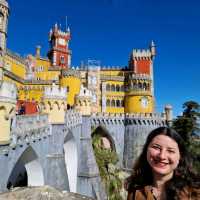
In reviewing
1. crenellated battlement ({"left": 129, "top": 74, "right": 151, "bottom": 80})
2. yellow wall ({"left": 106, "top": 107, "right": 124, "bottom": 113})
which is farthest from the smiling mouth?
yellow wall ({"left": 106, "top": 107, "right": 124, "bottom": 113})

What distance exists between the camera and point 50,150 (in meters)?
21.6

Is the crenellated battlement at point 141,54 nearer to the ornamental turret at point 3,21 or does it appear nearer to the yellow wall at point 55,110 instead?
the ornamental turret at point 3,21

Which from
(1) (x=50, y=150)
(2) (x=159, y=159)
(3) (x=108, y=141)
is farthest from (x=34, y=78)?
(2) (x=159, y=159)

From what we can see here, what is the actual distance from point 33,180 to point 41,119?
4.17 metres

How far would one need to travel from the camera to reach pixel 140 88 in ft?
168

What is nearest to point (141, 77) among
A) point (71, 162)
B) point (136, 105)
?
point (136, 105)

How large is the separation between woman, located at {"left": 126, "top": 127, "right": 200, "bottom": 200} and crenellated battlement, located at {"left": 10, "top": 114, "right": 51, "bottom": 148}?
12271 mm

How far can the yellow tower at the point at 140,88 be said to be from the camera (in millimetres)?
49938

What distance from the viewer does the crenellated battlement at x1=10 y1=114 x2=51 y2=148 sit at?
605 inches

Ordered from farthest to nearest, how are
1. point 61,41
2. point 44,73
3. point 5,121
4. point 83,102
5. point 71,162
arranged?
1. point 61,41
2. point 44,73
3. point 83,102
4. point 71,162
5. point 5,121

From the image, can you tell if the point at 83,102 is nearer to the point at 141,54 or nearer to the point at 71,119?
the point at 71,119

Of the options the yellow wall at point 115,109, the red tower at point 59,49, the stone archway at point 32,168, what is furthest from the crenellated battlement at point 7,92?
the red tower at point 59,49

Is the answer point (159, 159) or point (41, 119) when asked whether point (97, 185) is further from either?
point (159, 159)

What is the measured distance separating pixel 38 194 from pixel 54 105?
60.1ft
